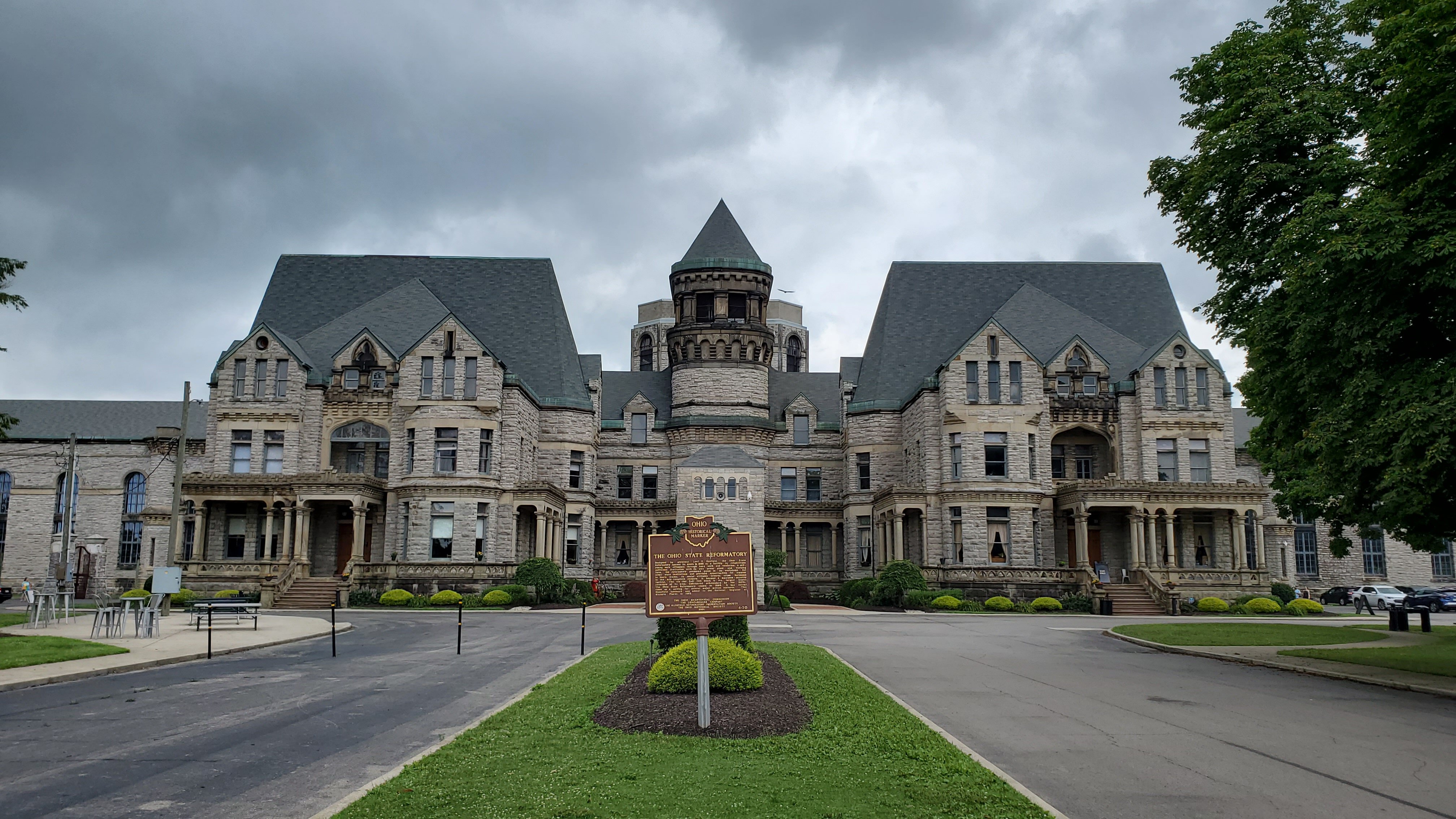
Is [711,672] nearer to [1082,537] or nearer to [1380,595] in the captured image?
[1082,537]

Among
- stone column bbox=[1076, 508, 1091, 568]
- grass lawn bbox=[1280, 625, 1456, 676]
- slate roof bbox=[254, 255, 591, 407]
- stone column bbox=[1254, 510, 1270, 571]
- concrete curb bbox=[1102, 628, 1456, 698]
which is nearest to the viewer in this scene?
concrete curb bbox=[1102, 628, 1456, 698]

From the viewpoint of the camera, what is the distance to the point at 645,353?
101500 millimetres

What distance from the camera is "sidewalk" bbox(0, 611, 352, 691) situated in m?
18.7

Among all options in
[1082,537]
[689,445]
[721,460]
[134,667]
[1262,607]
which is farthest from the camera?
[689,445]

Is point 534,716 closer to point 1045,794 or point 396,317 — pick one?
point 1045,794

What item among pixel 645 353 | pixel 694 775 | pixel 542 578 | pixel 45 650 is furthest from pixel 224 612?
pixel 645 353

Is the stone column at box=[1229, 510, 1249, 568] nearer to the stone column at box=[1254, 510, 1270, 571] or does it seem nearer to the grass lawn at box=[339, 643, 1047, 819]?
the stone column at box=[1254, 510, 1270, 571]

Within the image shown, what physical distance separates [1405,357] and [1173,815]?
50.1 feet

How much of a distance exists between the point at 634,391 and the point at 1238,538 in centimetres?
3673

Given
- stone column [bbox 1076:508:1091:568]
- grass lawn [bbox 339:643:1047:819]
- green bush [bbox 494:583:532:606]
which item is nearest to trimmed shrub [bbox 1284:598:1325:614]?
stone column [bbox 1076:508:1091:568]

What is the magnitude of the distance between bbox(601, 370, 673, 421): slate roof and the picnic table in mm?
31951

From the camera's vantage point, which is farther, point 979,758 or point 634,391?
point 634,391

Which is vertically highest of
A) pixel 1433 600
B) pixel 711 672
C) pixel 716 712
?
pixel 711 672

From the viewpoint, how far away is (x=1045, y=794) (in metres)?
9.95
